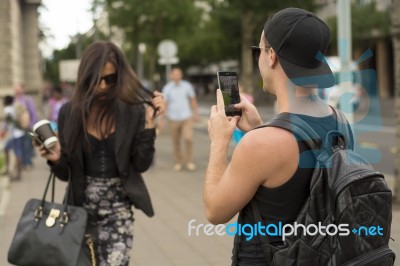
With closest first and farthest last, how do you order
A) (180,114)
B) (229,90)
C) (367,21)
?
(229,90), (180,114), (367,21)

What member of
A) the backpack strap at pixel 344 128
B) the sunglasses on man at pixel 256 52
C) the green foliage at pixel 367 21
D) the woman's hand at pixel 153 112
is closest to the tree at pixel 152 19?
the green foliage at pixel 367 21

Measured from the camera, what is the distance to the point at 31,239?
3.50m

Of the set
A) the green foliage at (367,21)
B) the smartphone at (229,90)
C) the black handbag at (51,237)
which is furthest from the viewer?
the green foliage at (367,21)

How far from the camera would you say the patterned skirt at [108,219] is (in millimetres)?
3766

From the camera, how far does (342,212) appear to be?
1.90 meters

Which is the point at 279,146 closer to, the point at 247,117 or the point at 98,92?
the point at 247,117

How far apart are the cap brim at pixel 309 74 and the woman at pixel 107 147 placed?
1878 mm

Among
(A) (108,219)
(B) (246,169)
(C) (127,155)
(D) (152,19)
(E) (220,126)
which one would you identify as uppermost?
(D) (152,19)

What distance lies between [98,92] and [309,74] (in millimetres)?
2000

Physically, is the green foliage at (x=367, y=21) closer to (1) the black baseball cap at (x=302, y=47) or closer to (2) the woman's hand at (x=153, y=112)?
(2) the woman's hand at (x=153, y=112)

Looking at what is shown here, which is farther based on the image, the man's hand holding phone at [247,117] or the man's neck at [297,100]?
the man's hand holding phone at [247,117]

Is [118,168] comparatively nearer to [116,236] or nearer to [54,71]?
[116,236]

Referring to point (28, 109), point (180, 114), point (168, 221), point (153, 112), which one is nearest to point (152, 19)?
point (28, 109)

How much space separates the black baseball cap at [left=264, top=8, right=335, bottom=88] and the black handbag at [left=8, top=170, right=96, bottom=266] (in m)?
1.77
